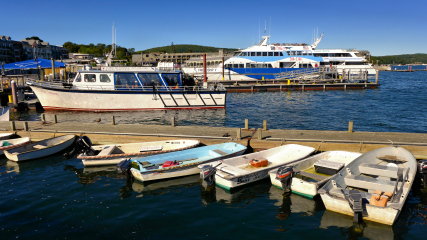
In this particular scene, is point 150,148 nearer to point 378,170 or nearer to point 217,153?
point 217,153

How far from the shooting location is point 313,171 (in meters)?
11.6

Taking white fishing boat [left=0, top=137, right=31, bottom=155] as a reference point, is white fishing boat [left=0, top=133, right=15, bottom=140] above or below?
above

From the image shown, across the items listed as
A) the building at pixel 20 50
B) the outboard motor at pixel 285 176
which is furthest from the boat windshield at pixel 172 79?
the building at pixel 20 50

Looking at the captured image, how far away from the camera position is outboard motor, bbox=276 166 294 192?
10305mm

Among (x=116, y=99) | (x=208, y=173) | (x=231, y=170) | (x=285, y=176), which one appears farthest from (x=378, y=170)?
(x=116, y=99)

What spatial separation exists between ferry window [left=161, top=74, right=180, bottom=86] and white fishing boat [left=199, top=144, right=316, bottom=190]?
56.0ft

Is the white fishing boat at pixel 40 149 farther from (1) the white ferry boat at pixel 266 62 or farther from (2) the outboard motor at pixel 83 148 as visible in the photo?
(1) the white ferry boat at pixel 266 62

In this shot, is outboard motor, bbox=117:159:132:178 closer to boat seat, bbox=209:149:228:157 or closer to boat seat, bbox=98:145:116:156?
boat seat, bbox=98:145:116:156

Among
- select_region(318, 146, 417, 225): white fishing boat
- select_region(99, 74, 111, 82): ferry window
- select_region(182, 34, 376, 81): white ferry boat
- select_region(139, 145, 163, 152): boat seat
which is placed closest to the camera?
select_region(318, 146, 417, 225): white fishing boat

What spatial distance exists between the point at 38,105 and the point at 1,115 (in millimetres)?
9937

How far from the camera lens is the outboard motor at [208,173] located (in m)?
10.6

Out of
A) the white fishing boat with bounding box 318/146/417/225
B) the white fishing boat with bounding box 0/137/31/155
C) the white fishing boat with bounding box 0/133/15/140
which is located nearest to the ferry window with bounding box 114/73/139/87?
the white fishing boat with bounding box 0/133/15/140

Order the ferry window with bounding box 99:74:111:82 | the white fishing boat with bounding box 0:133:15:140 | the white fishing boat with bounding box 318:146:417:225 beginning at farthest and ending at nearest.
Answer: the ferry window with bounding box 99:74:111:82 → the white fishing boat with bounding box 0:133:15:140 → the white fishing boat with bounding box 318:146:417:225

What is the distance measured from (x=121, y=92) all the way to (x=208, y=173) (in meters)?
18.8
